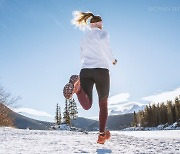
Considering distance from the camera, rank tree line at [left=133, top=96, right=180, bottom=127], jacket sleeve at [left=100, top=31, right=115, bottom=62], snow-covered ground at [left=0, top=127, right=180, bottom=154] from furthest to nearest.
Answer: tree line at [left=133, top=96, right=180, bottom=127] → jacket sleeve at [left=100, top=31, right=115, bottom=62] → snow-covered ground at [left=0, top=127, right=180, bottom=154]

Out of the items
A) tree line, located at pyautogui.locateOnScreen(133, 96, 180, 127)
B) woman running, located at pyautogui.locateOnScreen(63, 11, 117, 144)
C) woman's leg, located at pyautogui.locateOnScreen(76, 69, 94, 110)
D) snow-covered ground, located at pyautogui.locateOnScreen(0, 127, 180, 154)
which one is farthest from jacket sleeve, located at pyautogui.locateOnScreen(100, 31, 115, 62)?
tree line, located at pyautogui.locateOnScreen(133, 96, 180, 127)

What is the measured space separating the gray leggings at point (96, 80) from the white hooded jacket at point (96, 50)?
0.09m

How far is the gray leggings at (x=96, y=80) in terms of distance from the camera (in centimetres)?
513

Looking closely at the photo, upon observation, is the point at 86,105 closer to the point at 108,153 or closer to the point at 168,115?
the point at 108,153

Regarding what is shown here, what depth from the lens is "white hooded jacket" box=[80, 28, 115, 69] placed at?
5164mm

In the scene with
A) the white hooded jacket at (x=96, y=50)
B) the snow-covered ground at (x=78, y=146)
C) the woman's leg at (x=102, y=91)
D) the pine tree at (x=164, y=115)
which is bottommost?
the snow-covered ground at (x=78, y=146)

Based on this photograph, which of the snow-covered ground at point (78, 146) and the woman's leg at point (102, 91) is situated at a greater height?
the woman's leg at point (102, 91)

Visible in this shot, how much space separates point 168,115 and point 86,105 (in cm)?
9652

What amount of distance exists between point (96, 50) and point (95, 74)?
1.42 ft

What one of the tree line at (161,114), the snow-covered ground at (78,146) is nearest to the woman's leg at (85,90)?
the snow-covered ground at (78,146)

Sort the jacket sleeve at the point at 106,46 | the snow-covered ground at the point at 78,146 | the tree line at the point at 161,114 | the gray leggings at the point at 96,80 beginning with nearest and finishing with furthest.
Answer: the snow-covered ground at the point at 78,146 < the gray leggings at the point at 96,80 < the jacket sleeve at the point at 106,46 < the tree line at the point at 161,114

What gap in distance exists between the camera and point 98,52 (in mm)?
5227

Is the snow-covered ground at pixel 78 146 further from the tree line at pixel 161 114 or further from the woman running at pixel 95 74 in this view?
the tree line at pixel 161 114

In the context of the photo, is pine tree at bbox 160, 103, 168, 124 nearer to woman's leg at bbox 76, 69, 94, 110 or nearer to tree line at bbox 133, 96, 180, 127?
tree line at bbox 133, 96, 180, 127
